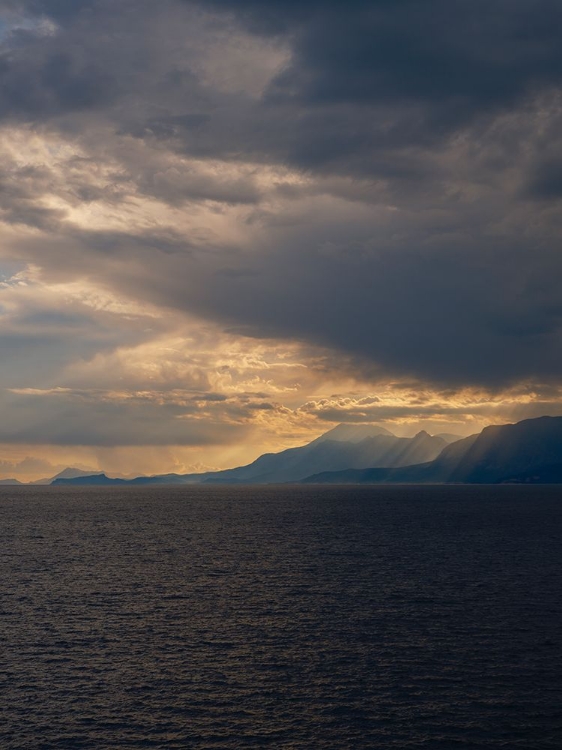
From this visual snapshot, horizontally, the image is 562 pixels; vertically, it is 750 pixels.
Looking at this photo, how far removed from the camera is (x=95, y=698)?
170ft

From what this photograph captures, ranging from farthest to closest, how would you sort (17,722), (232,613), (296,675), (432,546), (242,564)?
(432,546) → (242,564) → (232,613) → (296,675) → (17,722)

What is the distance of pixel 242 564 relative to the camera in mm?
117250

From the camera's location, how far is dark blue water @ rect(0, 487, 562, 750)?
4609 centimetres

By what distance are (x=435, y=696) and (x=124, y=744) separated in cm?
2304

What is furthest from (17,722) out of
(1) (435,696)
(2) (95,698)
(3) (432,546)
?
(3) (432,546)

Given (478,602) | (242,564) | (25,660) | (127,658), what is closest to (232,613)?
(127,658)

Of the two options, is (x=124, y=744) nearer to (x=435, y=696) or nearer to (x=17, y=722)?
(x=17, y=722)

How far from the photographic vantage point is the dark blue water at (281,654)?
1815 inches

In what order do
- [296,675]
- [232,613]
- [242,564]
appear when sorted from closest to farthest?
[296,675] < [232,613] < [242,564]

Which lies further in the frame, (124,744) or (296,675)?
(296,675)

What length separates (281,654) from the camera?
204ft

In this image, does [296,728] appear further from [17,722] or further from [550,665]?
[550,665]

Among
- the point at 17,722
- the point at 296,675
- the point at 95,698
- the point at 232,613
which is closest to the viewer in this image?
the point at 17,722

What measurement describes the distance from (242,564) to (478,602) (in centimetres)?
4584
